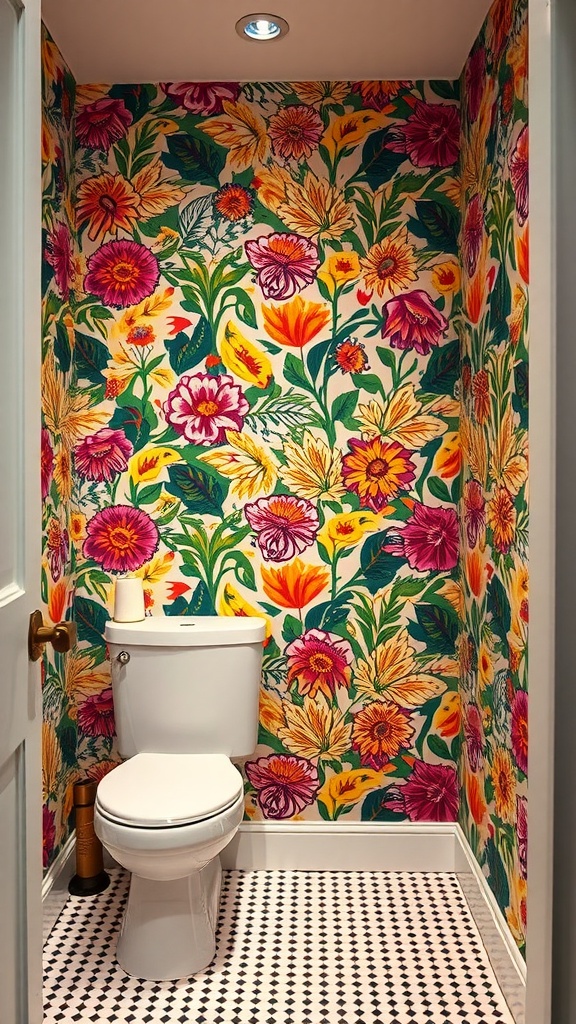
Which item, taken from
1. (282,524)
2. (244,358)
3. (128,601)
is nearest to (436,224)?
(244,358)

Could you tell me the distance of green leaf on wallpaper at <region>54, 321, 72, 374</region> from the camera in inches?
95.5

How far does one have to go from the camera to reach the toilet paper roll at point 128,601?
98.5 inches

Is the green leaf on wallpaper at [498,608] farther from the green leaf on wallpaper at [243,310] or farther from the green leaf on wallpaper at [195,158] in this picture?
the green leaf on wallpaper at [195,158]

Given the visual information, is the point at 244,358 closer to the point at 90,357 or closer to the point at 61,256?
the point at 90,357

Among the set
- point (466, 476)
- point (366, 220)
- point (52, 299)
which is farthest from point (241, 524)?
point (366, 220)

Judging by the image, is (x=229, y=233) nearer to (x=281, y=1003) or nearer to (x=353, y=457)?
(x=353, y=457)

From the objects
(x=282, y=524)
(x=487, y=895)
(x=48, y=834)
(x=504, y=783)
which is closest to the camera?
(x=504, y=783)

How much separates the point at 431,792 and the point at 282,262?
1.75 meters

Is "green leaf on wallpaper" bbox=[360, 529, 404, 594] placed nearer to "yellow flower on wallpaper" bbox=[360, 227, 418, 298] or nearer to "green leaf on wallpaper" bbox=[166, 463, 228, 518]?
"green leaf on wallpaper" bbox=[166, 463, 228, 518]

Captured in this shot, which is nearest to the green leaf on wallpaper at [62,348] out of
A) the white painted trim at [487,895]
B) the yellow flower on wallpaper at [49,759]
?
the yellow flower on wallpaper at [49,759]

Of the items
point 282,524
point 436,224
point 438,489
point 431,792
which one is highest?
point 436,224

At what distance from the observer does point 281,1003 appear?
1956 mm

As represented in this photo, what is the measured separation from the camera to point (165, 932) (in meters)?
2.08
